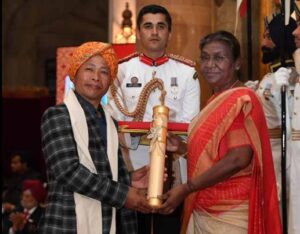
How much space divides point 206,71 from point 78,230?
43.9 inches

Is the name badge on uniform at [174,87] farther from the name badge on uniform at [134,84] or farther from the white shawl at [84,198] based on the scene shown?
the white shawl at [84,198]

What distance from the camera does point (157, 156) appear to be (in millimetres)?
3990

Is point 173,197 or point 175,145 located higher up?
point 175,145

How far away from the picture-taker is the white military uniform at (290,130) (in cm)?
506

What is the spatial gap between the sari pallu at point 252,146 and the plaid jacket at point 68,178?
1.48ft

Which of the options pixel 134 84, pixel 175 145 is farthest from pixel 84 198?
pixel 134 84

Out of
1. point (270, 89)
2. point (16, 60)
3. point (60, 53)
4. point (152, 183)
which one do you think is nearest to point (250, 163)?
point (152, 183)

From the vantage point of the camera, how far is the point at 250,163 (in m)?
4.05

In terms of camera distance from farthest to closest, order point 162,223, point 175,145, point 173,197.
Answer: point 162,223 → point 175,145 → point 173,197

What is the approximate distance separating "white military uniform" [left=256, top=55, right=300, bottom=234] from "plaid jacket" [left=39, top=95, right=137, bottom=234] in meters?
1.52

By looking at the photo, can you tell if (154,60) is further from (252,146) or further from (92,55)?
(252,146)

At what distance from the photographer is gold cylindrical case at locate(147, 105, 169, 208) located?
12.9 ft

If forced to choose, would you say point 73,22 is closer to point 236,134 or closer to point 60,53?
point 60,53

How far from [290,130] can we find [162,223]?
1092mm
